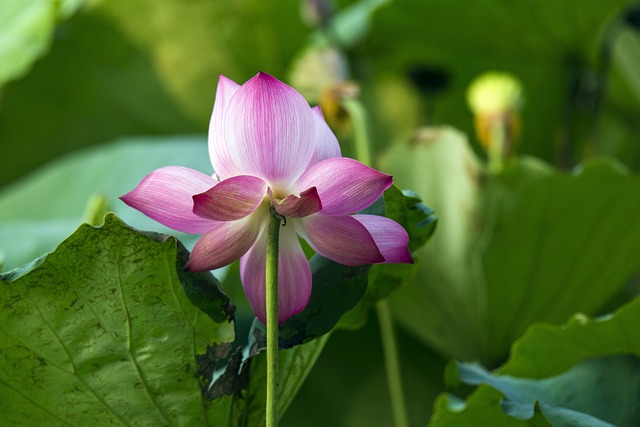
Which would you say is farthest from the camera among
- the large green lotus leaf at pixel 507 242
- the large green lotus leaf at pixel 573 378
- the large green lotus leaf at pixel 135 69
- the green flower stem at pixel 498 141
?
the large green lotus leaf at pixel 135 69

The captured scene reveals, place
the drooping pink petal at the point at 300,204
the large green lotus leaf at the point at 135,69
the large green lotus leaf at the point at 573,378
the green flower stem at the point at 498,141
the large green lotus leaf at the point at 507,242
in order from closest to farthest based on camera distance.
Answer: the drooping pink petal at the point at 300,204 < the large green lotus leaf at the point at 573,378 < the large green lotus leaf at the point at 507,242 < the green flower stem at the point at 498,141 < the large green lotus leaf at the point at 135,69

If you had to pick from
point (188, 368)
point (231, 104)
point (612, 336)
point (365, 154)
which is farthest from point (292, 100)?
point (365, 154)

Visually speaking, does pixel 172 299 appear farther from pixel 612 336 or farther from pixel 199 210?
pixel 612 336

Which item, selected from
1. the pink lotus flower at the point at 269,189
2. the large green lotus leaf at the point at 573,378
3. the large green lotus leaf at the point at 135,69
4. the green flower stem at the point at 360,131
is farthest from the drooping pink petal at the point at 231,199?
the large green lotus leaf at the point at 135,69

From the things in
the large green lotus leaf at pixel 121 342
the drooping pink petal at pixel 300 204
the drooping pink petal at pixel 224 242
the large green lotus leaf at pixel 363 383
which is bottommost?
the large green lotus leaf at pixel 363 383

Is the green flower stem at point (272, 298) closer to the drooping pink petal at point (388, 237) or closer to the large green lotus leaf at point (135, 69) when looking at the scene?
the drooping pink petal at point (388, 237)

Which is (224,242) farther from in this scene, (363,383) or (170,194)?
(363,383)

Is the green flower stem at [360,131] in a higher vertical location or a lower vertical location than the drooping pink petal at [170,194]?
lower
